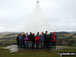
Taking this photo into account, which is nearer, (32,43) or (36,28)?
(32,43)

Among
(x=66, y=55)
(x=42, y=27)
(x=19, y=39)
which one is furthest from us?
(x=42, y=27)

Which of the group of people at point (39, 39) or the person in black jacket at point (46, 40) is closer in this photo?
the group of people at point (39, 39)

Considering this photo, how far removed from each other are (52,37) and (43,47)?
2.42 meters

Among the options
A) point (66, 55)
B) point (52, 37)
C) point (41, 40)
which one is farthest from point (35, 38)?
point (66, 55)

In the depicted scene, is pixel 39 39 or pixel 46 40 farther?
pixel 46 40

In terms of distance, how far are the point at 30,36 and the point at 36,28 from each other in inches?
467

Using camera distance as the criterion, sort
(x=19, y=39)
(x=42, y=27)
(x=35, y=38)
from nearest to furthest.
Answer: (x=35, y=38)
(x=19, y=39)
(x=42, y=27)

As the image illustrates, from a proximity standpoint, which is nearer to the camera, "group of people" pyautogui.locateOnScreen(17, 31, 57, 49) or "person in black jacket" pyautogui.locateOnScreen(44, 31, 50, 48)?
"group of people" pyautogui.locateOnScreen(17, 31, 57, 49)

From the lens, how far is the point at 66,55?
485 inches

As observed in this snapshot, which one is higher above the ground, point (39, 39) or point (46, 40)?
point (39, 39)

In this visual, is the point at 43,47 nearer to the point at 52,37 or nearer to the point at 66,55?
the point at 52,37

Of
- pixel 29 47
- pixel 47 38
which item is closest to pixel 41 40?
pixel 47 38

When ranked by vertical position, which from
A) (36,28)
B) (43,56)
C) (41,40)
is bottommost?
(43,56)

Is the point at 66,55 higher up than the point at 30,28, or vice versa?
the point at 30,28
